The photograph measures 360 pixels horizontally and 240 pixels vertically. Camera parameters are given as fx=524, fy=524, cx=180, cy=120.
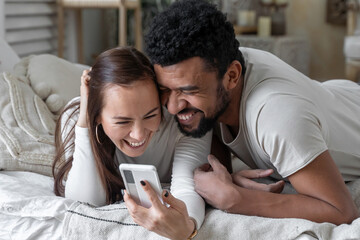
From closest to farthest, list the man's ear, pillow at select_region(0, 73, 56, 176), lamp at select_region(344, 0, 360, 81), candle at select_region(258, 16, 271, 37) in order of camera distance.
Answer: the man's ear < pillow at select_region(0, 73, 56, 176) < lamp at select_region(344, 0, 360, 81) < candle at select_region(258, 16, 271, 37)

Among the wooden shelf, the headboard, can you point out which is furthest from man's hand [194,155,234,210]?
the wooden shelf

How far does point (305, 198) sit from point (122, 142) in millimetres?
467

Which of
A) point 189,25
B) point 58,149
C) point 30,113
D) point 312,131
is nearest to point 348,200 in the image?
point 312,131

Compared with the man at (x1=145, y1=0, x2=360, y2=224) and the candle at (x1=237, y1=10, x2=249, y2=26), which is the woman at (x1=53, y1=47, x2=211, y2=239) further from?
the candle at (x1=237, y1=10, x2=249, y2=26)

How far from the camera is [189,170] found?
4.53 feet

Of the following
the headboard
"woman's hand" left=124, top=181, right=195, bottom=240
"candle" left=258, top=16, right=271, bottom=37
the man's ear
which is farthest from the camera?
"candle" left=258, top=16, right=271, bottom=37

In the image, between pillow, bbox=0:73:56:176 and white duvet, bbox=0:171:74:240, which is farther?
pillow, bbox=0:73:56:176

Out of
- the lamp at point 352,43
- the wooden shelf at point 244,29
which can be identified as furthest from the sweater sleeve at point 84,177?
the wooden shelf at point 244,29

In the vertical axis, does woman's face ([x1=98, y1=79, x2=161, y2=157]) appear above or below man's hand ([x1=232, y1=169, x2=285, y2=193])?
above

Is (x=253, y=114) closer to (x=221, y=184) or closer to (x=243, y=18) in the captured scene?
(x=221, y=184)

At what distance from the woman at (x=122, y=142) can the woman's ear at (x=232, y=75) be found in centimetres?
18

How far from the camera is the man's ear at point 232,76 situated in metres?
1.33

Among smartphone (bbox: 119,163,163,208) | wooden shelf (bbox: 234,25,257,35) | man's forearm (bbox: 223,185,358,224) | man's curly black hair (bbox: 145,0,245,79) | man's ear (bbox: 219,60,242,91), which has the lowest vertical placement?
man's forearm (bbox: 223,185,358,224)

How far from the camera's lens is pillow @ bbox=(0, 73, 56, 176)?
1.55 m
